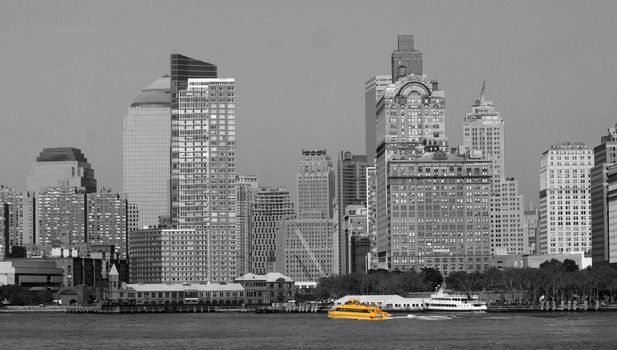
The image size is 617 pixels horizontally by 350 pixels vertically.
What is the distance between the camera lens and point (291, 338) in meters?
189

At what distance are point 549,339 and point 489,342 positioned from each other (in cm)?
891

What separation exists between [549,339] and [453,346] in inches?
642

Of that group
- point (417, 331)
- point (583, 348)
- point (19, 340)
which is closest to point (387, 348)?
point (583, 348)

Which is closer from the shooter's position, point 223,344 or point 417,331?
point 223,344

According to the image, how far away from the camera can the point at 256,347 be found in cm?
17188

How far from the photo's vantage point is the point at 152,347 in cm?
17425

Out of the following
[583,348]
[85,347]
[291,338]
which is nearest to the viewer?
[583,348]

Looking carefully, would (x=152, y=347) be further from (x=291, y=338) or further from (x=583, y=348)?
(x=583, y=348)

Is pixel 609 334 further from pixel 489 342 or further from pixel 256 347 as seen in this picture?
pixel 256 347

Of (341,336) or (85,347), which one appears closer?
(85,347)

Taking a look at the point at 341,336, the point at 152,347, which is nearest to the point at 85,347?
the point at 152,347

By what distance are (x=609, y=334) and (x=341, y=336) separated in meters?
31.8

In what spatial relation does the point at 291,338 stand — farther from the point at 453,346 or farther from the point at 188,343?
the point at 453,346

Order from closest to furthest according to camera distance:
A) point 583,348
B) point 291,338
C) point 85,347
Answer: point 583,348, point 85,347, point 291,338
